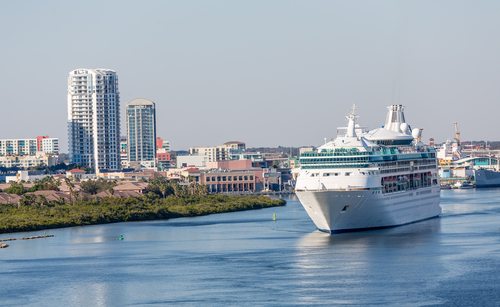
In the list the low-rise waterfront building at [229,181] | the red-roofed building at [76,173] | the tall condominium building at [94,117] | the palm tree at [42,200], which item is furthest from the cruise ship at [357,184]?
the tall condominium building at [94,117]

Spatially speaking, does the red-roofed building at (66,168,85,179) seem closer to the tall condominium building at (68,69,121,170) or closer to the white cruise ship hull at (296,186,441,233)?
the tall condominium building at (68,69,121,170)

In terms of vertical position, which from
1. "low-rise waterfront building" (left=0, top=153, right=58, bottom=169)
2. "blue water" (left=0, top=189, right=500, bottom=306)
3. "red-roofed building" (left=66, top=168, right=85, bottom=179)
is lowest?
"blue water" (left=0, top=189, right=500, bottom=306)

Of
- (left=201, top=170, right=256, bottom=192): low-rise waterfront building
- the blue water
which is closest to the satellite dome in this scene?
the blue water

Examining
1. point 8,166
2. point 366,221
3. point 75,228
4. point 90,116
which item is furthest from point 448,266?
point 8,166

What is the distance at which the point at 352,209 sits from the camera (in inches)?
2264

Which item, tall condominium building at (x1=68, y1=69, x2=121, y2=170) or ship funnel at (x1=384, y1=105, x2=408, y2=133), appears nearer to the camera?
ship funnel at (x1=384, y1=105, x2=408, y2=133)

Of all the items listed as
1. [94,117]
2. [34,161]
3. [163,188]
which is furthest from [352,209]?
[34,161]

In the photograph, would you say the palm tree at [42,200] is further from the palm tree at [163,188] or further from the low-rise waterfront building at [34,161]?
the low-rise waterfront building at [34,161]

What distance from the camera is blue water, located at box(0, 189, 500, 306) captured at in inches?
1506

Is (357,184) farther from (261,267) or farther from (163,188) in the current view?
(163,188)

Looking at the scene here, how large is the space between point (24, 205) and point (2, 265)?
123 ft

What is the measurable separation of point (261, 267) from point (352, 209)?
13722mm

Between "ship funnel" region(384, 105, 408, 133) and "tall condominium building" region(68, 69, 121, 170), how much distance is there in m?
102

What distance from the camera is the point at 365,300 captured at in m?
36.8
